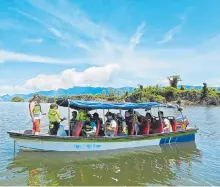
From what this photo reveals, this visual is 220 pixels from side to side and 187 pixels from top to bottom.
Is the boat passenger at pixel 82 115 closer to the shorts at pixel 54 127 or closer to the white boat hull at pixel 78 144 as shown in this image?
the shorts at pixel 54 127

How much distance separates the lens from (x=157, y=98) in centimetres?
9550

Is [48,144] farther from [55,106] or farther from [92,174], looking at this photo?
[92,174]

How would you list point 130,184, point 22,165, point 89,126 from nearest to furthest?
1. point 130,184
2. point 22,165
3. point 89,126

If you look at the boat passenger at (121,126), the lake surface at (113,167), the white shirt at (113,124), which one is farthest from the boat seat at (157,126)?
the white shirt at (113,124)

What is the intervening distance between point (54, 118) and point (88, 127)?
1.80 metres

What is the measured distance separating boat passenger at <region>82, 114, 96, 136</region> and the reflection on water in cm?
103

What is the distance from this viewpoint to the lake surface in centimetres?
995

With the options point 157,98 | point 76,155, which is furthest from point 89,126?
point 157,98

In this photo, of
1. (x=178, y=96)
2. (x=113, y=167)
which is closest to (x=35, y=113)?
(x=113, y=167)

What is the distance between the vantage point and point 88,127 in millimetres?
13984

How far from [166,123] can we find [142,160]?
14.1 ft

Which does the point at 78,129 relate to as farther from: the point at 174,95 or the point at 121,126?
the point at 174,95

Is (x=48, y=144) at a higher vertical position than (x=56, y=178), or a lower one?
higher

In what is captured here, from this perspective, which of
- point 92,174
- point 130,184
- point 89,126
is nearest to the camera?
point 130,184
